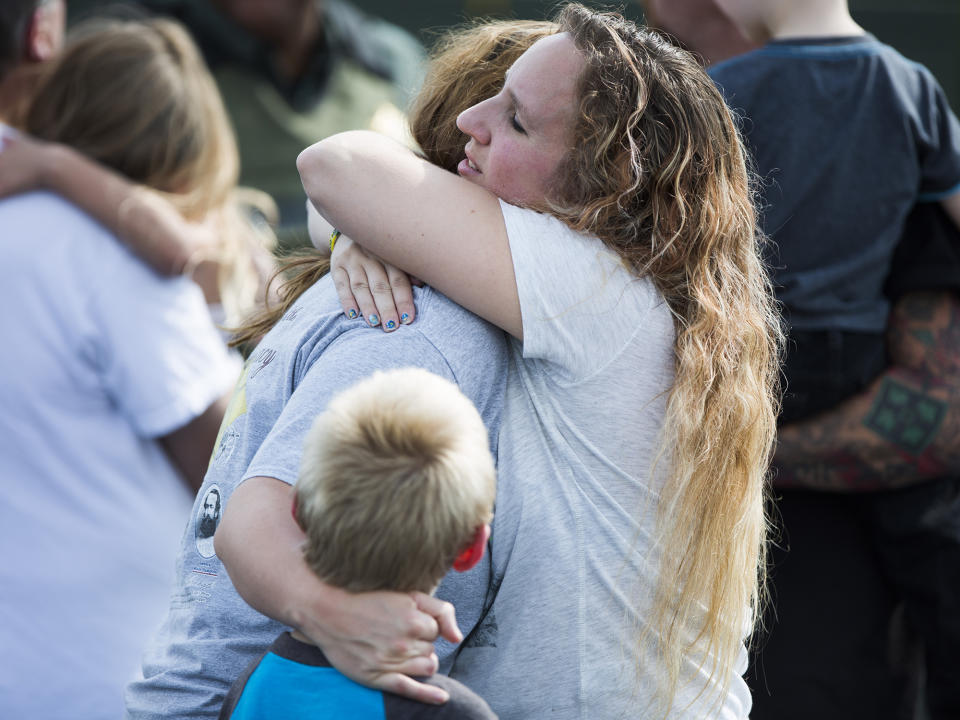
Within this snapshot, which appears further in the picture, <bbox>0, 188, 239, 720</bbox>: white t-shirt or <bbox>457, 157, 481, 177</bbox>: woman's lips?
<bbox>0, 188, 239, 720</bbox>: white t-shirt

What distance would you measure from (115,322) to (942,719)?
1.98 metres

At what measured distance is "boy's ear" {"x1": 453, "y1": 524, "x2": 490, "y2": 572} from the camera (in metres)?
1.15

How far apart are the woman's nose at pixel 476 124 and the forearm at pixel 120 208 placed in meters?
1.09

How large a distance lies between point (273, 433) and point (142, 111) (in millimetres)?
1494

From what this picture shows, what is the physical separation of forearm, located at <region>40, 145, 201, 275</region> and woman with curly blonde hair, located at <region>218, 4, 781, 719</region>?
100 cm

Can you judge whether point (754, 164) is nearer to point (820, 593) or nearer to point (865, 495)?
point (865, 495)

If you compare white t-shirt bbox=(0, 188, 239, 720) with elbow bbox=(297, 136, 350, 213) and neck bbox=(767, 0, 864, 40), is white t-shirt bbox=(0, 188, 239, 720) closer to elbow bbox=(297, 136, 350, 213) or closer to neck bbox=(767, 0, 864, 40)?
elbow bbox=(297, 136, 350, 213)

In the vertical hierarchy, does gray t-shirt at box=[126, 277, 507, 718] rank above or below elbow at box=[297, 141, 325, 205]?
below

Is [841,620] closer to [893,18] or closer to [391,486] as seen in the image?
[391,486]

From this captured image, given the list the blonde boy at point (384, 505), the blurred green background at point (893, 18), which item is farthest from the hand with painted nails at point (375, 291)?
the blurred green background at point (893, 18)

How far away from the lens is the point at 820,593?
2.06 m

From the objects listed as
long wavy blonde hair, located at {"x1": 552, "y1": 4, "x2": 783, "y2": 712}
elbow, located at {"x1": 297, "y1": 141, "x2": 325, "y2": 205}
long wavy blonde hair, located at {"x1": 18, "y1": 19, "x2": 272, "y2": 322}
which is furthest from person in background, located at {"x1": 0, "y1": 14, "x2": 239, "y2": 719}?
long wavy blonde hair, located at {"x1": 552, "y1": 4, "x2": 783, "y2": 712}

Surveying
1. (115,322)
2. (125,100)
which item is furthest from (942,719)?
(125,100)

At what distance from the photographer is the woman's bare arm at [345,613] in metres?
1.11
